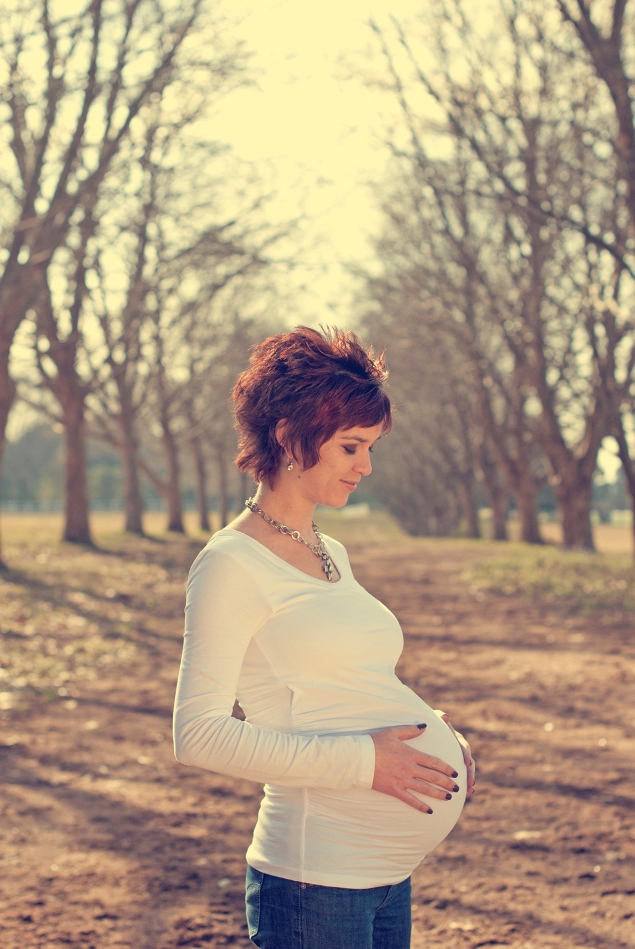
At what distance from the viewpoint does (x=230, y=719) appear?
2.01 m

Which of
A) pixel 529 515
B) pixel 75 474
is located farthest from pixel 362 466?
pixel 529 515

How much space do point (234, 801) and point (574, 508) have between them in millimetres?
17577

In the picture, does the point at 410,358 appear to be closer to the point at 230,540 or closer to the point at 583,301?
the point at 583,301

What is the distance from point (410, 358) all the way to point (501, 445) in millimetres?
8731

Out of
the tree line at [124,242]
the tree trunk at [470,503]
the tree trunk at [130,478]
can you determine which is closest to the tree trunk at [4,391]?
the tree line at [124,242]

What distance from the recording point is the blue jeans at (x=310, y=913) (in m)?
2.08

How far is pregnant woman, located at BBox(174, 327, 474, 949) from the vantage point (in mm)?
2027

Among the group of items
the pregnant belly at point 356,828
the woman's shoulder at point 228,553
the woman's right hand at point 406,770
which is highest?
the woman's shoulder at point 228,553

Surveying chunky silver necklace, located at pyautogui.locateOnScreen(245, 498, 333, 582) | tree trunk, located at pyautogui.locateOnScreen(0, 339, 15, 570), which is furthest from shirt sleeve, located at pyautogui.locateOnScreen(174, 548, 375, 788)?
tree trunk, located at pyautogui.locateOnScreen(0, 339, 15, 570)

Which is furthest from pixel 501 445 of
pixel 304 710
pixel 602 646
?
pixel 304 710

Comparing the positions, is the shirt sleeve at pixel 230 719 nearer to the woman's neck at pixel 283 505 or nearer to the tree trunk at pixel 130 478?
the woman's neck at pixel 283 505

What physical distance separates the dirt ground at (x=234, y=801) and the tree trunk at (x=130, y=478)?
54.5 ft

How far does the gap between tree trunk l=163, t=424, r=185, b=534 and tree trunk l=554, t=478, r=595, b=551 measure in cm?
1340

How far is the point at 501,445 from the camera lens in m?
25.1
